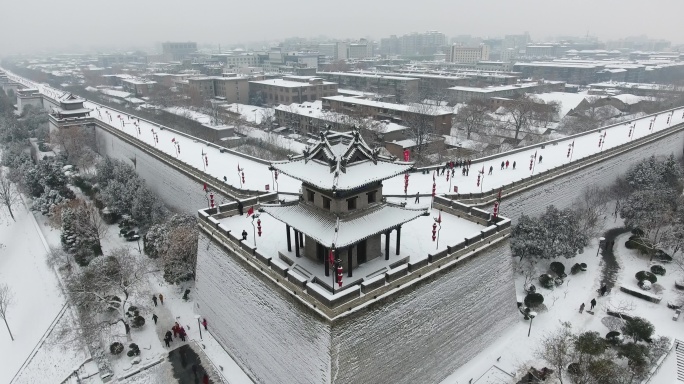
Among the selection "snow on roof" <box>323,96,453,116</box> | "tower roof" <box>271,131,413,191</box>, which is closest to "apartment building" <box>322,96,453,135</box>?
"snow on roof" <box>323,96,453,116</box>

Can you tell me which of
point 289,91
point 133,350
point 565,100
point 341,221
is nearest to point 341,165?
point 341,221

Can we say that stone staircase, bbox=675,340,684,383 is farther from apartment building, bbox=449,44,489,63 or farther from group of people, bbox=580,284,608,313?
apartment building, bbox=449,44,489,63

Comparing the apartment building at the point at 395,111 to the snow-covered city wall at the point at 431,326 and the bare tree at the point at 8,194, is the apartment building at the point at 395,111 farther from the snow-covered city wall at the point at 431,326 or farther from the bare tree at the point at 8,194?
the bare tree at the point at 8,194

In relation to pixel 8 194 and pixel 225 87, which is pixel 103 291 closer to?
pixel 8 194

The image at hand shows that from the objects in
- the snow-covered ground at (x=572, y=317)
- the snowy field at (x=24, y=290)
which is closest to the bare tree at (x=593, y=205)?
the snow-covered ground at (x=572, y=317)

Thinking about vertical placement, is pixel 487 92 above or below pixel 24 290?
above

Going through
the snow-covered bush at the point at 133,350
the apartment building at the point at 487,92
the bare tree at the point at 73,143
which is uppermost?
the apartment building at the point at 487,92
